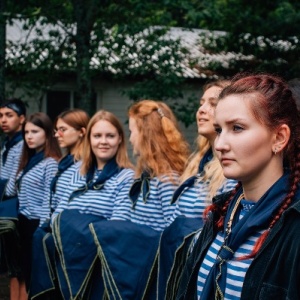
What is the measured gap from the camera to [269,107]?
2586 millimetres

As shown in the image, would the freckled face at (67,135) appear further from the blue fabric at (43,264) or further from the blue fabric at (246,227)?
the blue fabric at (246,227)

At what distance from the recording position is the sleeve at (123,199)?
5.11 m

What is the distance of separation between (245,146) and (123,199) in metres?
2.73

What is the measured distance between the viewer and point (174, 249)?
4.27 meters

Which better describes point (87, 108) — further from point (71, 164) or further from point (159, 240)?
point (159, 240)

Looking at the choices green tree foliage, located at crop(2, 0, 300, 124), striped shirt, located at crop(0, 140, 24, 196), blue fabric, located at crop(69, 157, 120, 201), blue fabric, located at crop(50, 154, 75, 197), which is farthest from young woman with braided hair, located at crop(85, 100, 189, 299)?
green tree foliage, located at crop(2, 0, 300, 124)

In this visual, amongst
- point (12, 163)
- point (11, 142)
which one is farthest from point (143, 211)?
point (11, 142)

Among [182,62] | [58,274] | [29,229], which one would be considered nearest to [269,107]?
[58,274]

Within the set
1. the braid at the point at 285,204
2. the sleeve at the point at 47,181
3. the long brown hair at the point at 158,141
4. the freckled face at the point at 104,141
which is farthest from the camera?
the sleeve at the point at 47,181

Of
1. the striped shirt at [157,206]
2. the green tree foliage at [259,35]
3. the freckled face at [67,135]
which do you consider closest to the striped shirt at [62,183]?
the freckled face at [67,135]

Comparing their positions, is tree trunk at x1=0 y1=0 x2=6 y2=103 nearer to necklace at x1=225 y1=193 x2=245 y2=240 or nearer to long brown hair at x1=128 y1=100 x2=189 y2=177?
long brown hair at x1=128 y1=100 x2=189 y2=177

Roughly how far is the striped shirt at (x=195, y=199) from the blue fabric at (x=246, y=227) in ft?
5.14

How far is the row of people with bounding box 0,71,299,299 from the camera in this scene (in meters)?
2.55

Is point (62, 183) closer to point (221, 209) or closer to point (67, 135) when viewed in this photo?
point (67, 135)
